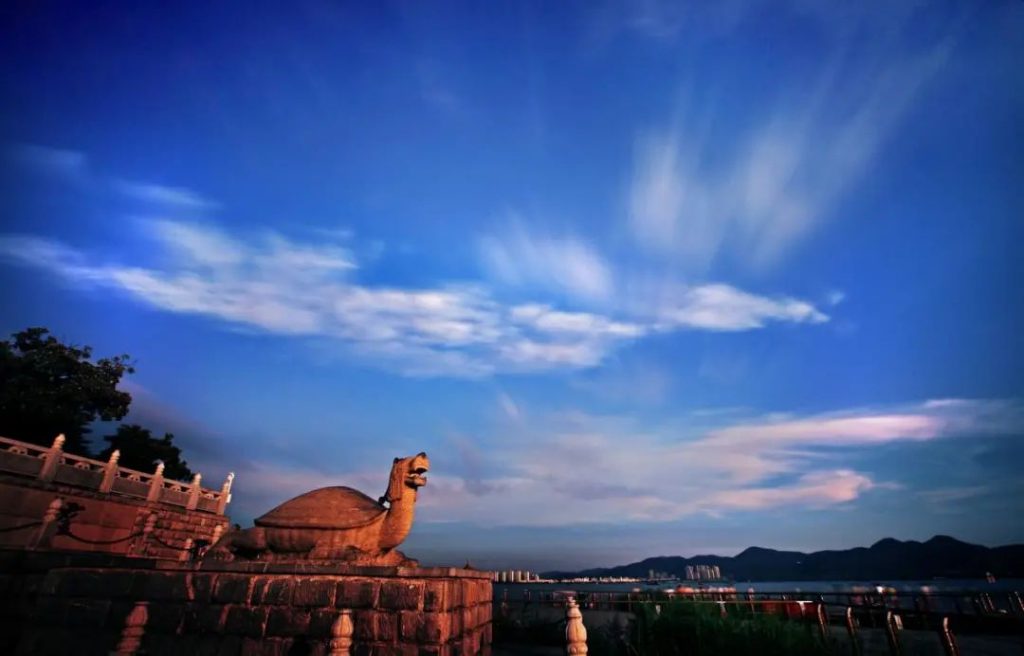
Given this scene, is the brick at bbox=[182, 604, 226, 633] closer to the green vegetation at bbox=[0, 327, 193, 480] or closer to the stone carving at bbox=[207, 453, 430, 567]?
the stone carving at bbox=[207, 453, 430, 567]

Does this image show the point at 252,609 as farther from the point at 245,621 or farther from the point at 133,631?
the point at 133,631

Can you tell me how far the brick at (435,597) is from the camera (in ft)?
19.0

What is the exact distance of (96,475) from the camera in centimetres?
1606

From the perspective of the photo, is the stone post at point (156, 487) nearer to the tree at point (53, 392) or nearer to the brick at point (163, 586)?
the tree at point (53, 392)

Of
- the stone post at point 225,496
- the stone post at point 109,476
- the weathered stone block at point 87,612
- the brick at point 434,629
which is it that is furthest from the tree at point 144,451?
the brick at point 434,629

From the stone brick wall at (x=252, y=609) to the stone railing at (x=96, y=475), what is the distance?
10739mm

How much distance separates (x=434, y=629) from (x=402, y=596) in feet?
1.86

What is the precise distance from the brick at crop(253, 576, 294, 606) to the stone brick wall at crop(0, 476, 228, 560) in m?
7.70

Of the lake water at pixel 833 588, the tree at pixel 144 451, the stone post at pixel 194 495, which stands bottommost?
the lake water at pixel 833 588

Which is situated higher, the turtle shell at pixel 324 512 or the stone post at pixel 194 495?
the stone post at pixel 194 495

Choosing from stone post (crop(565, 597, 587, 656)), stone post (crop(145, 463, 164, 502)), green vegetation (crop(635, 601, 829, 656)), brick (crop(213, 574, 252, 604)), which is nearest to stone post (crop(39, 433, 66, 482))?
stone post (crop(145, 463, 164, 502))

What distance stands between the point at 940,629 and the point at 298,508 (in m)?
8.68

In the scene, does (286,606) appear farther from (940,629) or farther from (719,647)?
(940,629)

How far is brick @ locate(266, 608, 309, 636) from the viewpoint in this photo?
19.6ft
